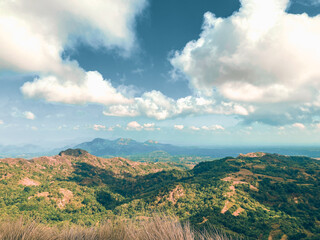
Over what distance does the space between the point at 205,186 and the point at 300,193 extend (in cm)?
Result: 5488

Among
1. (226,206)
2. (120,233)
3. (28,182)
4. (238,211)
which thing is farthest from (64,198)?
(120,233)

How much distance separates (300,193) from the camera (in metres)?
92.3

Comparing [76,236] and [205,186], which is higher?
[76,236]

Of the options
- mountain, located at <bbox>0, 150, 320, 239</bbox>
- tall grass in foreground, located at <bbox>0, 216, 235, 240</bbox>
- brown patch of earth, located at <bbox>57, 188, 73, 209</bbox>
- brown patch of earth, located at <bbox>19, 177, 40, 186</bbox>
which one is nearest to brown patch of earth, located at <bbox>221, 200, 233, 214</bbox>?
mountain, located at <bbox>0, 150, 320, 239</bbox>

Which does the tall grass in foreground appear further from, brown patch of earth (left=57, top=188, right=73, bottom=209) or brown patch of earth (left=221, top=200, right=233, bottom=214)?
brown patch of earth (left=57, top=188, right=73, bottom=209)

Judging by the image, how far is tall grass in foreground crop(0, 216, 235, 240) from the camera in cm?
344

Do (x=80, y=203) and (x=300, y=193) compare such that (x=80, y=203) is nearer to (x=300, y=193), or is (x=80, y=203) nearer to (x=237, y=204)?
(x=237, y=204)

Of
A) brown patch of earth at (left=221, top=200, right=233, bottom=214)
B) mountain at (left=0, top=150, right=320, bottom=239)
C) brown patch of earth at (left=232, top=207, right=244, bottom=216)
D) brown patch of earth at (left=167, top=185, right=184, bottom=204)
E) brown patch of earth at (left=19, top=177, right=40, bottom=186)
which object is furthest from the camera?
brown patch of earth at (left=19, top=177, right=40, bottom=186)

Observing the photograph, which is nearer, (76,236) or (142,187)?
(76,236)

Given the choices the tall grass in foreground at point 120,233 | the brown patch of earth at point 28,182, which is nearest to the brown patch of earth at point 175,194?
the tall grass in foreground at point 120,233

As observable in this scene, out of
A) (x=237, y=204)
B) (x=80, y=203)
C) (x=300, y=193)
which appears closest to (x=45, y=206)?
(x=80, y=203)

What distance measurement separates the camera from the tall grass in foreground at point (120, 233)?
11.3ft

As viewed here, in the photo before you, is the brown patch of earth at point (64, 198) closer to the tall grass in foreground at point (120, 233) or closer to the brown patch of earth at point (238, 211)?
the brown patch of earth at point (238, 211)

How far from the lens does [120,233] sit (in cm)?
402
